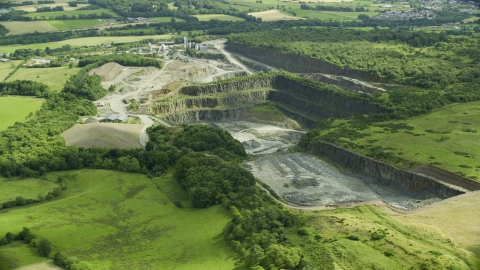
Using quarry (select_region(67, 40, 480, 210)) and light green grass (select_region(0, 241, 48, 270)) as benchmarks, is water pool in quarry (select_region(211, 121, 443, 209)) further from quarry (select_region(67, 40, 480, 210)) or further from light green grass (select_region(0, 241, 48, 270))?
light green grass (select_region(0, 241, 48, 270))

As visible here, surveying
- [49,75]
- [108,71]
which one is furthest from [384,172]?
[49,75]

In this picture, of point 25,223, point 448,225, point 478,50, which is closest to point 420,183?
point 448,225

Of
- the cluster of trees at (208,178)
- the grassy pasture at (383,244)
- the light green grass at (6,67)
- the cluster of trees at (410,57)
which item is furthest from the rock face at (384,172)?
the light green grass at (6,67)

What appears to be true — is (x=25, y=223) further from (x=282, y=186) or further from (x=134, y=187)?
(x=282, y=186)

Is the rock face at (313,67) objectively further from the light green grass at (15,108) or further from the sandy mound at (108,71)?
the light green grass at (15,108)

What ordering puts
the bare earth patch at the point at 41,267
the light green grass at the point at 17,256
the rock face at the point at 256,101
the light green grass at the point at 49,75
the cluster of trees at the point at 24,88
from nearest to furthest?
1. the bare earth patch at the point at 41,267
2. the light green grass at the point at 17,256
3. the rock face at the point at 256,101
4. the cluster of trees at the point at 24,88
5. the light green grass at the point at 49,75

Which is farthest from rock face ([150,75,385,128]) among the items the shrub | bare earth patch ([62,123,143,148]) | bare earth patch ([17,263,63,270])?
bare earth patch ([17,263,63,270])
